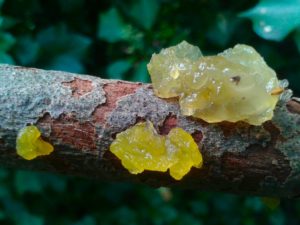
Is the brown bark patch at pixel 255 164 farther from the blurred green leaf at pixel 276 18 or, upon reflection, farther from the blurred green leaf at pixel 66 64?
the blurred green leaf at pixel 66 64

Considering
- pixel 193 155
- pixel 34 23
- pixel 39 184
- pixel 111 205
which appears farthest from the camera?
pixel 111 205

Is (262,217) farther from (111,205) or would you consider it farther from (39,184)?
(39,184)

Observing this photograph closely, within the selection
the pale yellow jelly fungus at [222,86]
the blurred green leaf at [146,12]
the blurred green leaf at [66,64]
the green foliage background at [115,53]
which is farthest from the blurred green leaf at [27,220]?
the pale yellow jelly fungus at [222,86]

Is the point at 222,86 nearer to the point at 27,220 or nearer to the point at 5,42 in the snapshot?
the point at 5,42

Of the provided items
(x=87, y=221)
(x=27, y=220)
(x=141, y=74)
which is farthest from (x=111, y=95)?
(x=87, y=221)

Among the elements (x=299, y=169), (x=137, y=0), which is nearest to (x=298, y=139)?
(x=299, y=169)

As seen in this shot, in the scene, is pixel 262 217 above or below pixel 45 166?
above

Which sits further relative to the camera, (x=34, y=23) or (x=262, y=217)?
(x=262, y=217)
